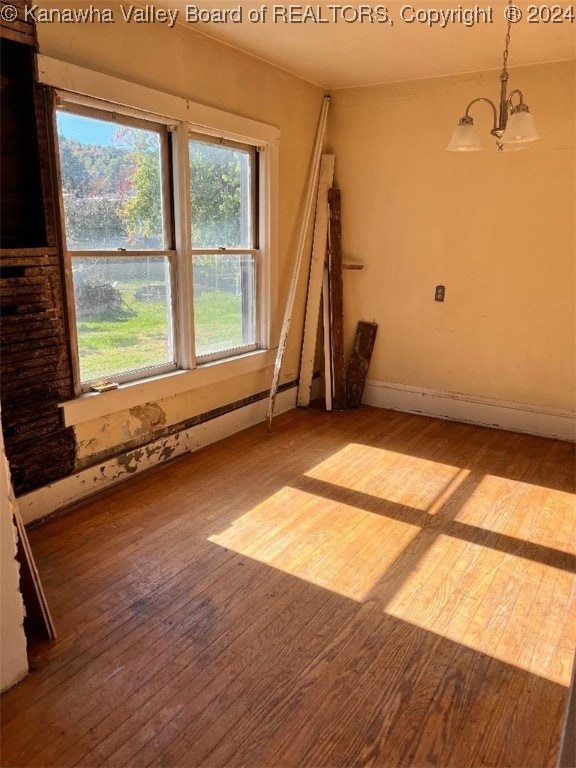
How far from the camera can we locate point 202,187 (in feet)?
11.7

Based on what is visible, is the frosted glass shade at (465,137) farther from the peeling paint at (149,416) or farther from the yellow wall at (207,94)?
the peeling paint at (149,416)

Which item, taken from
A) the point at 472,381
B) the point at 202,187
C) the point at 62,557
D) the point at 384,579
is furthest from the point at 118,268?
the point at 472,381

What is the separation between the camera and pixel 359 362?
4.88 metres

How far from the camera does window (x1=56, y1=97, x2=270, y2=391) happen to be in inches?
112

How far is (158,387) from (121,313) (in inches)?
20.3

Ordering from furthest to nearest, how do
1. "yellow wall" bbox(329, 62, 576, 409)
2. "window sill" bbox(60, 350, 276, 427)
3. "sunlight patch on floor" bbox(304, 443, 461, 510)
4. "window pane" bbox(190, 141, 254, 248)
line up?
"yellow wall" bbox(329, 62, 576, 409) → "window pane" bbox(190, 141, 254, 248) → "sunlight patch on floor" bbox(304, 443, 461, 510) → "window sill" bbox(60, 350, 276, 427)

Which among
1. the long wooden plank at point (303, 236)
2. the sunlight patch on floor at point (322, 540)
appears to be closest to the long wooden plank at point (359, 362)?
the long wooden plank at point (303, 236)

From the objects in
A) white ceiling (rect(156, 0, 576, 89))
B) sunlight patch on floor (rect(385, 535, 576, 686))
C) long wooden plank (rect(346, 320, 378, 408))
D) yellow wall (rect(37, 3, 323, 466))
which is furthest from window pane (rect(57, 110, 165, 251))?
sunlight patch on floor (rect(385, 535, 576, 686))

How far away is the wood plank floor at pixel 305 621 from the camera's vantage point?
5.33 ft

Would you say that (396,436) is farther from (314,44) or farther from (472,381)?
(314,44)

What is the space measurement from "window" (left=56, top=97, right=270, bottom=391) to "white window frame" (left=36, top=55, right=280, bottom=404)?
0.04 ft

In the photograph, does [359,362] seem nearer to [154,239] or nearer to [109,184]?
[154,239]

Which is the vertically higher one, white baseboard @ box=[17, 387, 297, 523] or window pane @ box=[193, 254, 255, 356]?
window pane @ box=[193, 254, 255, 356]

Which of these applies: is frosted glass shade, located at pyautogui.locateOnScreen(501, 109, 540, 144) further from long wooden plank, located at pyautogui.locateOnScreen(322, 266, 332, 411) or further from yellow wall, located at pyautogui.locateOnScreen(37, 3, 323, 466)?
long wooden plank, located at pyautogui.locateOnScreen(322, 266, 332, 411)
